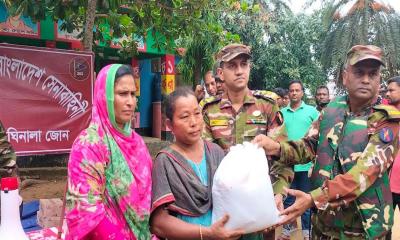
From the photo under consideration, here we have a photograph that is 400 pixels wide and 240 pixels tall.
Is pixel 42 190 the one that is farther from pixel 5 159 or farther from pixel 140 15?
pixel 5 159

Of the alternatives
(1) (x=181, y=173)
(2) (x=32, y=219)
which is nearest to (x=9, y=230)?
(1) (x=181, y=173)

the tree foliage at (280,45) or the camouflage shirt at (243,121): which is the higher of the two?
the tree foliage at (280,45)

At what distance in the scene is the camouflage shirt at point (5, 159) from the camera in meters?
2.70

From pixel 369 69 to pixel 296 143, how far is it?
586 mm

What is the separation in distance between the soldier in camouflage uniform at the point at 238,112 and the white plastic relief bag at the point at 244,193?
99 centimetres

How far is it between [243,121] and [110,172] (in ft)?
3.69

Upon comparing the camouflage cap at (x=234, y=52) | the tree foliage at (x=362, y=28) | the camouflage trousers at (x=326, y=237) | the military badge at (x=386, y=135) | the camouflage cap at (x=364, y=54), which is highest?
the tree foliage at (x=362, y=28)

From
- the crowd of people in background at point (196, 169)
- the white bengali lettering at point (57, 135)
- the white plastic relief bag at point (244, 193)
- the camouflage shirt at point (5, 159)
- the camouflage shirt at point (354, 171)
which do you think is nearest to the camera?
the white plastic relief bag at point (244, 193)

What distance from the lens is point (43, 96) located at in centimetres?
539

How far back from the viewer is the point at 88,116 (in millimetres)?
5695

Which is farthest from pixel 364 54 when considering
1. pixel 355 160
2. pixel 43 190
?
pixel 43 190

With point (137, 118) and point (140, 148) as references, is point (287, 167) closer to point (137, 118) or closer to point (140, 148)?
point (140, 148)

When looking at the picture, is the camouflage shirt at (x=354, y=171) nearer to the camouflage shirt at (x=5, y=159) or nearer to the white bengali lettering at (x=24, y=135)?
the camouflage shirt at (x=5, y=159)

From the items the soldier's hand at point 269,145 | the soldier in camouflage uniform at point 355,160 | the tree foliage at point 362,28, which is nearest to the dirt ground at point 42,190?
the soldier's hand at point 269,145
